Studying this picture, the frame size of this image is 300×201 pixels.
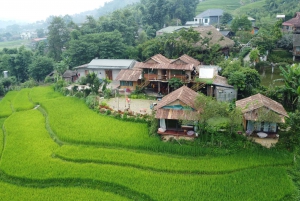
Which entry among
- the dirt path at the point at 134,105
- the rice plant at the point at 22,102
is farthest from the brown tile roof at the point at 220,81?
the rice plant at the point at 22,102

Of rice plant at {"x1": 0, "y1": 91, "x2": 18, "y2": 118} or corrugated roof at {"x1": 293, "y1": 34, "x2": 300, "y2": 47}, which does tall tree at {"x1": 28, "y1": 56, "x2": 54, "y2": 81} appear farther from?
corrugated roof at {"x1": 293, "y1": 34, "x2": 300, "y2": 47}

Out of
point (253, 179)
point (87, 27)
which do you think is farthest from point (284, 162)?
point (87, 27)

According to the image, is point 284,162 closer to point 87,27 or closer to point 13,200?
point 13,200

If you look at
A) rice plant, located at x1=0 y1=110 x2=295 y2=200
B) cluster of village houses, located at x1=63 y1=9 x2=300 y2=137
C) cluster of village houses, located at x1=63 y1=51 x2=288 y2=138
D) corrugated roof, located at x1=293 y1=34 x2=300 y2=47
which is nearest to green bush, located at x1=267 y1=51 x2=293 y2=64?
cluster of village houses, located at x1=63 y1=9 x2=300 y2=137

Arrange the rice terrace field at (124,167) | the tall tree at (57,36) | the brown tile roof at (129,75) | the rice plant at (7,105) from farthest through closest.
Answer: the tall tree at (57,36), the brown tile roof at (129,75), the rice plant at (7,105), the rice terrace field at (124,167)

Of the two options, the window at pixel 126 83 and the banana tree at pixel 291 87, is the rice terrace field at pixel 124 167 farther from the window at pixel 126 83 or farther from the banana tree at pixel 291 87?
the window at pixel 126 83
